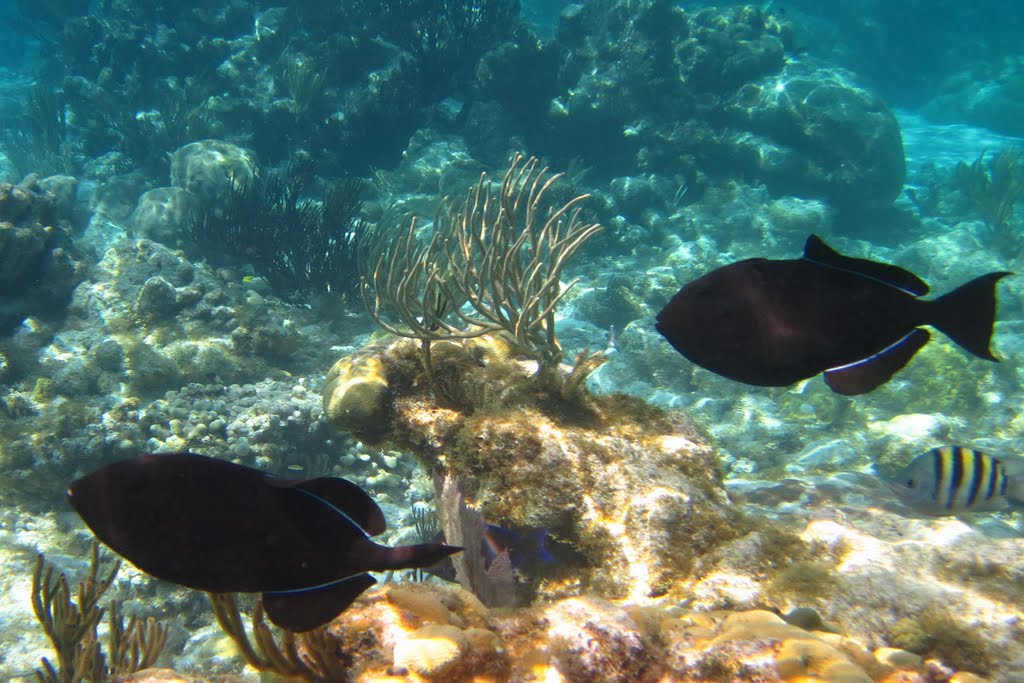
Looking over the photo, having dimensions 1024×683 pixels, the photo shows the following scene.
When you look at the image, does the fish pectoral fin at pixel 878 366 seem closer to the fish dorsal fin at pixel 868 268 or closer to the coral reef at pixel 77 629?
the fish dorsal fin at pixel 868 268

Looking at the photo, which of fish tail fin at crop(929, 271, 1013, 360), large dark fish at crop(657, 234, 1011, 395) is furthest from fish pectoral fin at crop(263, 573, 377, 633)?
fish tail fin at crop(929, 271, 1013, 360)

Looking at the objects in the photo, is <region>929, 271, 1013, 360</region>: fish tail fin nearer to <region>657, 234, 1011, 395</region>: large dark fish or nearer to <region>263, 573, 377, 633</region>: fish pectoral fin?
<region>657, 234, 1011, 395</region>: large dark fish

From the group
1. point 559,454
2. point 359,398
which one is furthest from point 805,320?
point 359,398

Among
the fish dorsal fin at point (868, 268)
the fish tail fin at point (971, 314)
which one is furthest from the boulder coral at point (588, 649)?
the fish dorsal fin at point (868, 268)

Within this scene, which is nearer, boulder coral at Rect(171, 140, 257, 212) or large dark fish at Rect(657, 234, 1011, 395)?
large dark fish at Rect(657, 234, 1011, 395)

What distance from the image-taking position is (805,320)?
125 centimetres

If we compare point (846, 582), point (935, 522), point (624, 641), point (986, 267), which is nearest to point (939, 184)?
point (986, 267)

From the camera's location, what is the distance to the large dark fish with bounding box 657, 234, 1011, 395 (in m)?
1.23

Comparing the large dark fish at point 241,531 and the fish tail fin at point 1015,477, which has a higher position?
the fish tail fin at point 1015,477

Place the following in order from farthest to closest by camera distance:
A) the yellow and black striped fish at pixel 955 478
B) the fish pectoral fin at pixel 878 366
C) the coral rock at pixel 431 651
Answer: the yellow and black striped fish at pixel 955 478 < the coral rock at pixel 431 651 < the fish pectoral fin at pixel 878 366

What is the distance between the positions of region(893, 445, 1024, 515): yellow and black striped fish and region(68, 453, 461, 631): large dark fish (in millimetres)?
3931

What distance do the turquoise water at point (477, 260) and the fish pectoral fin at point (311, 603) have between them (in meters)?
1.95

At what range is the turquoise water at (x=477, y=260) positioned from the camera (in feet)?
10.4

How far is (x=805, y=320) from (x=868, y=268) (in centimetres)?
18
